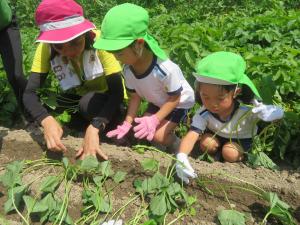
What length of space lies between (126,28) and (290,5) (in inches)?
190

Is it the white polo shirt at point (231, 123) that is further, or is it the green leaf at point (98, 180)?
the white polo shirt at point (231, 123)

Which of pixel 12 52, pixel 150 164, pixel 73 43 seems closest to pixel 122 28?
pixel 73 43

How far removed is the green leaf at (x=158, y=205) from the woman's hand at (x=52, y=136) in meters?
0.71

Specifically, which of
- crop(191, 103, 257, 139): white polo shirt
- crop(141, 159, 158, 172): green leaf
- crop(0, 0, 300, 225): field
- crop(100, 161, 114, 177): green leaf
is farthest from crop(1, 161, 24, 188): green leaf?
crop(191, 103, 257, 139): white polo shirt

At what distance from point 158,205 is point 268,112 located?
78cm

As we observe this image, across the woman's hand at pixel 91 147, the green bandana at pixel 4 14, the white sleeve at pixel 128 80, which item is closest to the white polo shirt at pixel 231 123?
the white sleeve at pixel 128 80

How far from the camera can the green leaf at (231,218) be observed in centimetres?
205

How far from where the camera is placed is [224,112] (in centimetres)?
259

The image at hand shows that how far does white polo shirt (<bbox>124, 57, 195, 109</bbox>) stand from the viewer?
8.43 ft

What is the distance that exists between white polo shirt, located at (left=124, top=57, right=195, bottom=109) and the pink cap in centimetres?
41

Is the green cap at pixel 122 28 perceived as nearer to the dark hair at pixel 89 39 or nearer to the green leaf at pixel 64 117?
the dark hair at pixel 89 39

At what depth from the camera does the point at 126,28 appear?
2297mm

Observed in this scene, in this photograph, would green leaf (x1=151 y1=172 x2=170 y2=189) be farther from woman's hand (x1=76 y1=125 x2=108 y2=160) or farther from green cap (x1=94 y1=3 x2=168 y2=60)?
green cap (x1=94 y1=3 x2=168 y2=60)

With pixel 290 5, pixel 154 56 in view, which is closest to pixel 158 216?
pixel 154 56
